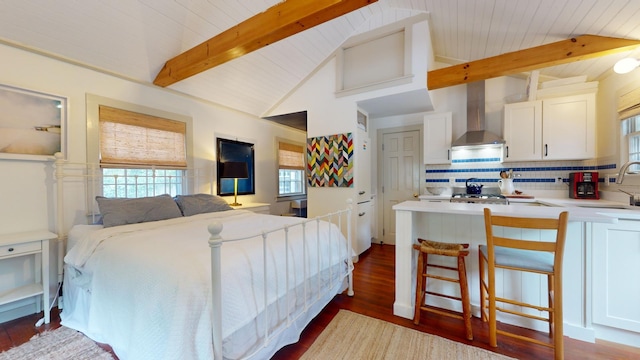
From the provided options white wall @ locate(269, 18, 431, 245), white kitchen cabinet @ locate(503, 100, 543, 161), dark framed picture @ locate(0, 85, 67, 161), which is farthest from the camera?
white wall @ locate(269, 18, 431, 245)

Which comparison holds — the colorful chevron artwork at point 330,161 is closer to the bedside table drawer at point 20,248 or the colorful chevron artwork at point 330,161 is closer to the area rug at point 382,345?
the area rug at point 382,345

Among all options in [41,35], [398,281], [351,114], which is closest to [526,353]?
[398,281]

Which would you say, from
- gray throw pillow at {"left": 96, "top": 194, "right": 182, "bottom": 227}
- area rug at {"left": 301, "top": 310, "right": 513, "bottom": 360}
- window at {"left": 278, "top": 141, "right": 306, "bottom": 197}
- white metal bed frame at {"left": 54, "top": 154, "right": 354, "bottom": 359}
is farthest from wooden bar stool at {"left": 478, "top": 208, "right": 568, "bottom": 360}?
window at {"left": 278, "top": 141, "right": 306, "bottom": 197}

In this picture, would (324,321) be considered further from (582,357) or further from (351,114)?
(351,114)

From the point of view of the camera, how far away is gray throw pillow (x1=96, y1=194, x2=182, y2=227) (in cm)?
215

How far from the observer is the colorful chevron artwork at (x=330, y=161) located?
352 centimetres

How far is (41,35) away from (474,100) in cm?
513

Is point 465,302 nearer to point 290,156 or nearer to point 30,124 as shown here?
point 30,124

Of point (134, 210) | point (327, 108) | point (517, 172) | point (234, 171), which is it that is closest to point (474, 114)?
point (517, 172)

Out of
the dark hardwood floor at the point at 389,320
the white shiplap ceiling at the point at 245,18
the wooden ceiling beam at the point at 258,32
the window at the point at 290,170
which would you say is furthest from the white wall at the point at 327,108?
the wooden ceiling beam at the point at 258,32

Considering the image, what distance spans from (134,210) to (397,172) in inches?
150

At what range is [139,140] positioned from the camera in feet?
9.32

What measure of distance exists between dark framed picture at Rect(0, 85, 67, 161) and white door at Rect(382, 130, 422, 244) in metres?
4.28

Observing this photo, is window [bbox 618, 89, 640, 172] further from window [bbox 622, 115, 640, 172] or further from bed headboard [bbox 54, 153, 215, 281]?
bed headboard [bbox 54, 153, 215, 281]
